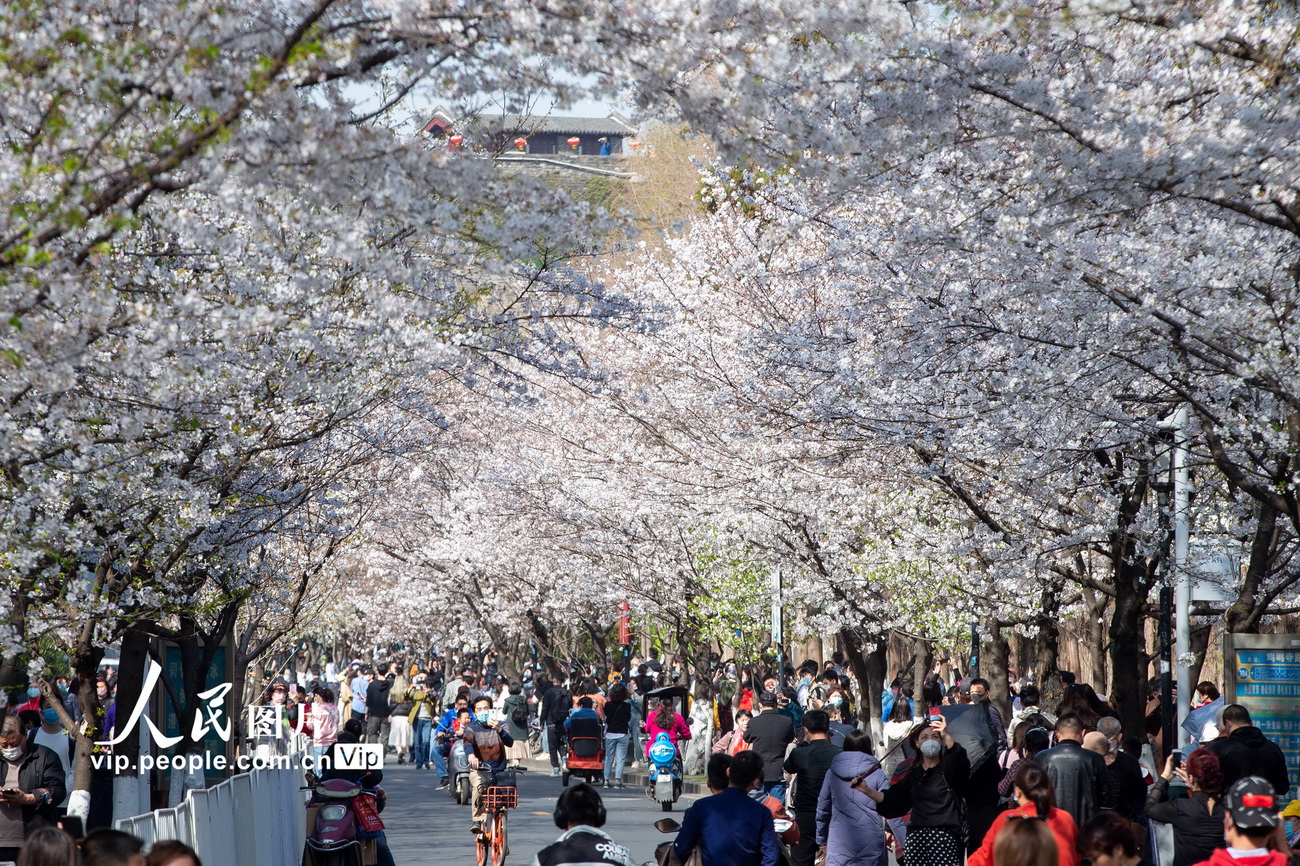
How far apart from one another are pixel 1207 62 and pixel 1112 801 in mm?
4616

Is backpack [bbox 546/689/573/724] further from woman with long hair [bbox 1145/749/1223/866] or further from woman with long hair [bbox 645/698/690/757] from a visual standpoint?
woman with long hair [bbox 1145/749/1223/866]

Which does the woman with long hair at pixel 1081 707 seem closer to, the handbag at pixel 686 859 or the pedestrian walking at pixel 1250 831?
the handbag at pixel 686 859

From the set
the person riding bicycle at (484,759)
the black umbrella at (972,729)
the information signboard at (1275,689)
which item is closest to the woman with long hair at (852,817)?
the black umbrella at (972,729)

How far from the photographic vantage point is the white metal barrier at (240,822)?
28.7 feet

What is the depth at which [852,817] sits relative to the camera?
34.2ft

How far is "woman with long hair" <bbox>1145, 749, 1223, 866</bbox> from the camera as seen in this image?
28.4 ft

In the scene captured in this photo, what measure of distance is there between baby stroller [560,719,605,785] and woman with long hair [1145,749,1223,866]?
1526cm

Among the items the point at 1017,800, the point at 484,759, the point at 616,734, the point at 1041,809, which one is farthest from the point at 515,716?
the point at 1041,809

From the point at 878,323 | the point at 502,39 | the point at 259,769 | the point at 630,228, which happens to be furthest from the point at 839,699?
the point at 502,39

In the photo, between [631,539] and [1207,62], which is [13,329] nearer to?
[1207,62]

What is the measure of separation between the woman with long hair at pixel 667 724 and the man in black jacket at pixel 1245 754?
13.0 meters

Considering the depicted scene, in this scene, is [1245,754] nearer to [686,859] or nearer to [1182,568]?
[1182,568]

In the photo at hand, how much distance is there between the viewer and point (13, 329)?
238 inches

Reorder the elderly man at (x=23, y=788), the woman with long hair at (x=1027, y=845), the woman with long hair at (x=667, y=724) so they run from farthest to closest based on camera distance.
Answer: the woman with long hair at (x=667, y=724) → the elderly man at (x=23, y=788) → the woman with long hair at (x=1027, y=845)
